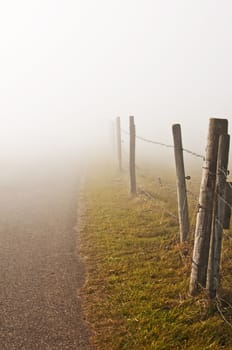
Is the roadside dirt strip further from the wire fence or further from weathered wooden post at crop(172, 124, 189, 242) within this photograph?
weathered wooden post at crop(172, 124, 189, 242)

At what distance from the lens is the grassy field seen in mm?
6039

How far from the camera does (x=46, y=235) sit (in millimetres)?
11672

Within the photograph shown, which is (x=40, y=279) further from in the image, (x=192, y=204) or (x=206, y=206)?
(x=192, y=204)

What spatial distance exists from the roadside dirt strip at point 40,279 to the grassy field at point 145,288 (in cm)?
32

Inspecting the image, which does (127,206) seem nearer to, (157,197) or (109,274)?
(157,197)

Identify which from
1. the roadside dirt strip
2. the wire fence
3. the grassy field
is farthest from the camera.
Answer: the wire fence

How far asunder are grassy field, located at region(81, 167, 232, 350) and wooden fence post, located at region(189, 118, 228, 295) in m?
0.47

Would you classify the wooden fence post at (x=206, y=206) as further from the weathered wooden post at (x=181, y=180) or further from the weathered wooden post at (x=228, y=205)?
the weathered wooden post at (x=181, y=180)

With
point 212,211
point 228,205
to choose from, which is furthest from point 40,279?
point 228,205

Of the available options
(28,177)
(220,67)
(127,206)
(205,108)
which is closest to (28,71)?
(220,67)

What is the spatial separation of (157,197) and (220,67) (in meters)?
146

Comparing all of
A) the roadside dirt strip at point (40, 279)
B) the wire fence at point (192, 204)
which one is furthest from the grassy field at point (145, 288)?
the roadside dirt strip at point (40, 279)

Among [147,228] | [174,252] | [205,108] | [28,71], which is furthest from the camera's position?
[28,71]

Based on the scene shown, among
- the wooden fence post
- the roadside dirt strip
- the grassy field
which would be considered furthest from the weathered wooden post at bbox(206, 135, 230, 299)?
the roadside dirt strip
